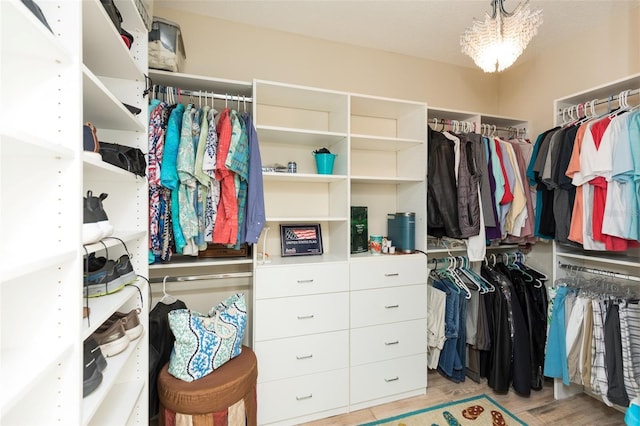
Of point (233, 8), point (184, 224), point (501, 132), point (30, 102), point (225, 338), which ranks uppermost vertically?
point (233, 8)

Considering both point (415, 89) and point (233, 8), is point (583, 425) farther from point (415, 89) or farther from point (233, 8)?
point (233, 8)

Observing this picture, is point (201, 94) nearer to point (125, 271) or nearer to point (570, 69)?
point (125, 271)

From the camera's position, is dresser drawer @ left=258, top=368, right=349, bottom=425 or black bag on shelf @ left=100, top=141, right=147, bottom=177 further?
dresser drawer @ left=258, top=368, right=349, bottom=425

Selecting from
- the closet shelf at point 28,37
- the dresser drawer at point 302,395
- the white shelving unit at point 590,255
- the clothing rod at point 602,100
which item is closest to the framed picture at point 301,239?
the dresser drawer at point 302,395

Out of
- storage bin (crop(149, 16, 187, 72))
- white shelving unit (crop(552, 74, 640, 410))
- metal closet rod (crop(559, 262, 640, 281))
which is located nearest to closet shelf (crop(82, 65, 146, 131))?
storage bin (crop(149, 16, 187, 72))

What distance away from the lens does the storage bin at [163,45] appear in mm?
1577

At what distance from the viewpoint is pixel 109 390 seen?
104cm

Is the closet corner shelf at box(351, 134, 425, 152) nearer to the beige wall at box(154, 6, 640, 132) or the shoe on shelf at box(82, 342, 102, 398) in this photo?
the beige wall at box(154, 6, 640, 132)

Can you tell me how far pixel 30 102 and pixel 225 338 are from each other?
123cm

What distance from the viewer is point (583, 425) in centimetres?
179

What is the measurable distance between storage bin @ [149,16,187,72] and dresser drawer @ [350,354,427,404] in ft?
7.30

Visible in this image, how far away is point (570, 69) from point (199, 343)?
3.35 m

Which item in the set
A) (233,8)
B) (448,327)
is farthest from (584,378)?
(233,8)

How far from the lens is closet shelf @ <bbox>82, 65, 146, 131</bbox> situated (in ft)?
2.94
